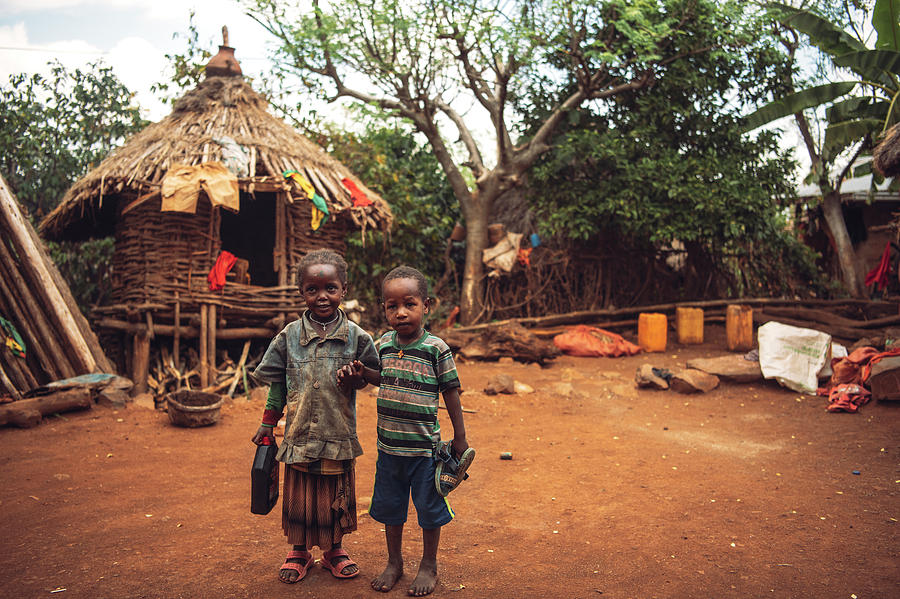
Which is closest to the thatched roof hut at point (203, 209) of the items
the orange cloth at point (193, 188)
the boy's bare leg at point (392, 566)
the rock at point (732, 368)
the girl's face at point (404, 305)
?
the orange cloth at point (193, 188)

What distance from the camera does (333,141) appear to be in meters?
11.9

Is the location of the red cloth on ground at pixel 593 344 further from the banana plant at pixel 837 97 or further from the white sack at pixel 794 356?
the banana plant at pixel 837 97

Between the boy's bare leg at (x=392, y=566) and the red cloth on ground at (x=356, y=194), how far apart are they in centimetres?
587

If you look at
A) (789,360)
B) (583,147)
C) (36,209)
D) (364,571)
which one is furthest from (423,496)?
(36,209)

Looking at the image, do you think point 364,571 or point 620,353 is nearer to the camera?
point 364,571

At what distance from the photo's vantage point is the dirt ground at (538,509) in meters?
2.71

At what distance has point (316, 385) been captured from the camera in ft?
8.64

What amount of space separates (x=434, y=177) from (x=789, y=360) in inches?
318

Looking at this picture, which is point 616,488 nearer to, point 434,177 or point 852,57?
point 852,57

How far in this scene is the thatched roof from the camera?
7.16m

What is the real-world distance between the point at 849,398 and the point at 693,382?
5.10 ft

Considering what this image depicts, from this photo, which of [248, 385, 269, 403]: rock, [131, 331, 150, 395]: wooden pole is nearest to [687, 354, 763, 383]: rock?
[248, 385, 269, 403]: rock

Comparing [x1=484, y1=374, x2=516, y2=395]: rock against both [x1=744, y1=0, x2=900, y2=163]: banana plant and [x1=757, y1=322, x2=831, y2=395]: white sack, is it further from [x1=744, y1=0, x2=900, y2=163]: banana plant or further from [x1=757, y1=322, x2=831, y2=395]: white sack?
[x1=744, y1=0, x2=900, y2=163]: banana plant

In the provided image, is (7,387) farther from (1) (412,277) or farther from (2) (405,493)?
(1) (412,277)
